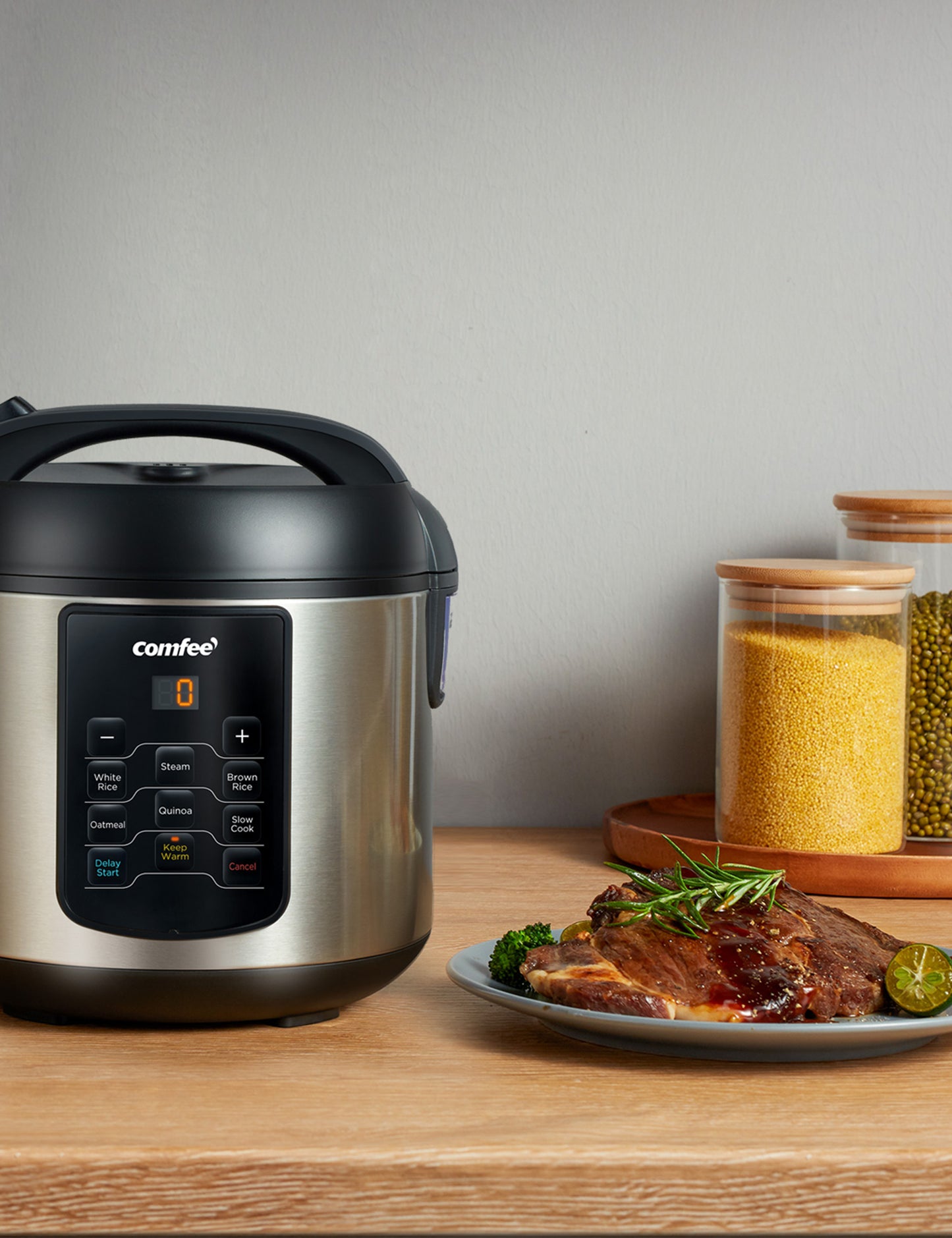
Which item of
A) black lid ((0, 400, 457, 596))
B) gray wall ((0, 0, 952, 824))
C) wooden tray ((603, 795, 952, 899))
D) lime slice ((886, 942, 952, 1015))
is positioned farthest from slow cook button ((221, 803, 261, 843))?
gray wall ((0, 0, 952, 824))

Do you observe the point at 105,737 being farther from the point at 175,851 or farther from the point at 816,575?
the point at 816,575

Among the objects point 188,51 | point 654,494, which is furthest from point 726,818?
point 188,51

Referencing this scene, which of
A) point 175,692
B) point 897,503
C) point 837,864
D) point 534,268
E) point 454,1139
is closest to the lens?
point 454,1139

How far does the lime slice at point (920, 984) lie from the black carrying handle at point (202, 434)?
0.34 metres

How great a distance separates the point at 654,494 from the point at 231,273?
413mm

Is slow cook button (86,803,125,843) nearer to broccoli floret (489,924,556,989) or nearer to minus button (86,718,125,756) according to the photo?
minus button (86,718,125,756)

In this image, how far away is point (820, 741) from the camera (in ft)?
3.12

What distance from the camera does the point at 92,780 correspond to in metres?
0.61

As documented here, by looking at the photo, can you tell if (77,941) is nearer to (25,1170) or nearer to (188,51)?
(25,1170)

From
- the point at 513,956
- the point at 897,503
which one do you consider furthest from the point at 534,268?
the point at 513,956

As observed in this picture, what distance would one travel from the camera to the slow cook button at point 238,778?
0.61 metres

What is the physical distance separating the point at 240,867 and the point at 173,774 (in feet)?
0.17

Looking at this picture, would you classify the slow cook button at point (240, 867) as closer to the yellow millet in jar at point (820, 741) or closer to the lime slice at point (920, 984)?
the lime slice at point (920, 984)

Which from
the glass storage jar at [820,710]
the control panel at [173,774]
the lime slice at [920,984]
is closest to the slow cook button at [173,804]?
the control panel at [173,774]
